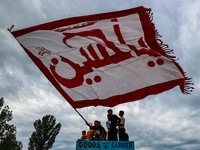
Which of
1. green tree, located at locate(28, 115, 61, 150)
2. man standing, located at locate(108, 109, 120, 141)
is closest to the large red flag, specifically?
man standing, located at locate(108, 109, 120, 141)

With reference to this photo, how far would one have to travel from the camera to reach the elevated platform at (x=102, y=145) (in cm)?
575

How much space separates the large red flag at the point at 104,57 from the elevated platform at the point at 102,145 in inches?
46.6

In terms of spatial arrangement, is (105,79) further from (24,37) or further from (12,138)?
(12,138)

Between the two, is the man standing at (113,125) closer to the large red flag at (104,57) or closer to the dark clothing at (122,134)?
the dark clothing at (122,134)

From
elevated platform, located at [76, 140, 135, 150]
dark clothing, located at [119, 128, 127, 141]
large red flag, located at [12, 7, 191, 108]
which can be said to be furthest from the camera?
dark clothing, located at [119, 128, 127, 141]

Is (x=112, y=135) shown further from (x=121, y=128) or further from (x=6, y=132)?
(x=6, y=132)

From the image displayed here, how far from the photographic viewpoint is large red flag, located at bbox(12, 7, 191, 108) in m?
6.45

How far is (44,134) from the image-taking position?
32531mm

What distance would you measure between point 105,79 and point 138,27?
7.44ft

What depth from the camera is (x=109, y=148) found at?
5875mm

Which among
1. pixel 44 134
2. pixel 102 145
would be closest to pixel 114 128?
pixel 102 145

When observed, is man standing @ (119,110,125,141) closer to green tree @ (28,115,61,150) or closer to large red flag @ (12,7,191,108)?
large red flag @ (12,7,191,108)

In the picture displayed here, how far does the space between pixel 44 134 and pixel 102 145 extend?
96.3 ft

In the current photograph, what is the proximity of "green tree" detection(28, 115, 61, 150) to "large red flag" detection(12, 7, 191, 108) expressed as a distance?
28.6 metres
